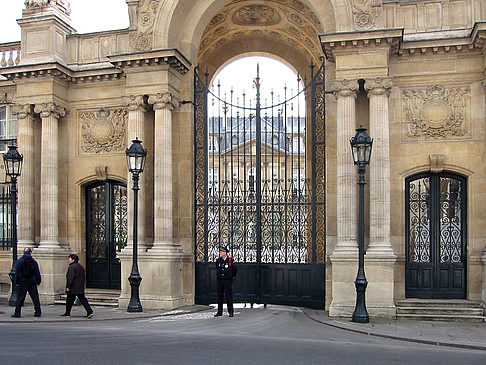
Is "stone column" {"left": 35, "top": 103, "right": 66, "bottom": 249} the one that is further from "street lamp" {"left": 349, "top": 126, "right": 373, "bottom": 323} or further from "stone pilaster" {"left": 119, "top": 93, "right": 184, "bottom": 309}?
"street lamp" {"left": 349, "top": 126, "right": 373, "bottom": 323}

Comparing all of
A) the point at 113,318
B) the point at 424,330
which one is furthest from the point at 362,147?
the point at 113,318

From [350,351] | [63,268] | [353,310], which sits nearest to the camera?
[350,351]

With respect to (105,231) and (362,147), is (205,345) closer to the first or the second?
(362,147)

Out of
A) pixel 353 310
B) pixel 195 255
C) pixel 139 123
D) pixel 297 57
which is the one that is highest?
pixel 297 57

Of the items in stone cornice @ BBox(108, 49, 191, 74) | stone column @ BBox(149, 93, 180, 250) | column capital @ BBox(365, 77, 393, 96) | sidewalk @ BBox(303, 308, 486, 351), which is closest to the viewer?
sidewalk @ BBox(303, 308, 486, 351)

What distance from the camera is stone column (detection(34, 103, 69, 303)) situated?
19453 millimetres

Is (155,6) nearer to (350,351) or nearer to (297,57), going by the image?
(297,57)

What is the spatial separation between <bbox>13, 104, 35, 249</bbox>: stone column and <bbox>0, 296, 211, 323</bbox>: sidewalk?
260 centimetres

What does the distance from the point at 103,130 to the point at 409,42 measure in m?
9.64

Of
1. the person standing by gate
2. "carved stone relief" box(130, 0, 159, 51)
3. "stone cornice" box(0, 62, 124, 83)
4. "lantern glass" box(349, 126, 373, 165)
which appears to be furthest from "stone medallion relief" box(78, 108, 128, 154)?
"lantern glass" box(349, 126, 373, 165)

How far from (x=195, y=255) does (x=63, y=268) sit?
425cm

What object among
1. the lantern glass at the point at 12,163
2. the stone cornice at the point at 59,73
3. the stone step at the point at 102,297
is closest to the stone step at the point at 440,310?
the stone step at the point at 102,297

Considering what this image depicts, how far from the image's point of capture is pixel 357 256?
16406 millimetres

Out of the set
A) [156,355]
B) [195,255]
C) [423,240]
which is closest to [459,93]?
[423,240]
